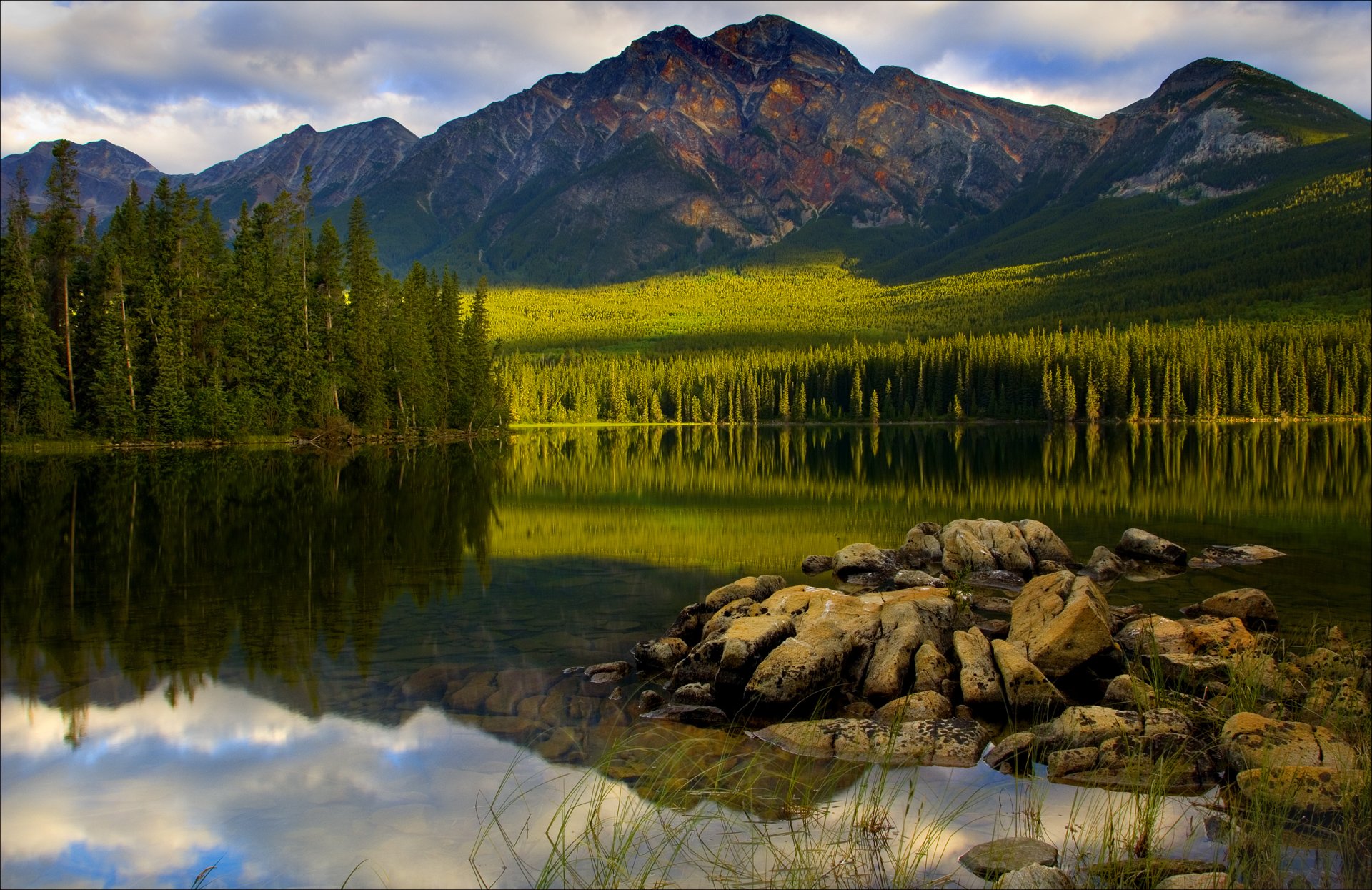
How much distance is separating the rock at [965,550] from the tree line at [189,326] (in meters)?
58.6

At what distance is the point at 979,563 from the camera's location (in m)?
24.1

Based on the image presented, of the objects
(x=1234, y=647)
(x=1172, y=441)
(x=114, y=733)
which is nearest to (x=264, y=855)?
(x=114, y=733)

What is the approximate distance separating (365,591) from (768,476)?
3475 centimetres

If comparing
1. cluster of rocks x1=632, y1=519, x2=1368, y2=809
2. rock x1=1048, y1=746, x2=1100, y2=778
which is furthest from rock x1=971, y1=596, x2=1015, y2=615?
rock x1=1048, y1=746, x2=1100, y2=778

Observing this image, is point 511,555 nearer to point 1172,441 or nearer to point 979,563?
point 979,563

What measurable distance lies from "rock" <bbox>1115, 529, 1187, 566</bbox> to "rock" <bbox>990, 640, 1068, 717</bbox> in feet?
44.2

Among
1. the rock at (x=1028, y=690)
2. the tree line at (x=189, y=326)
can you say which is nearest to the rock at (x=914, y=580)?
the rock at (x=1028, y=690)

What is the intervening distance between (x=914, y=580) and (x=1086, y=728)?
10478mm

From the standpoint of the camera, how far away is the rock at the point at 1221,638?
14.4 meters

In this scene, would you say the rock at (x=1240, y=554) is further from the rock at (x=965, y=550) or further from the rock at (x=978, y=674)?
the rock at (x=978, y=674)

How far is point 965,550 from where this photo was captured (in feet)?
80.2

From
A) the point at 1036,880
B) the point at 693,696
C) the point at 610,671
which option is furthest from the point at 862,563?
the point at 1036,880

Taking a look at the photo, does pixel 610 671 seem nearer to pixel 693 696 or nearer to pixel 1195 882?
pixel 693 696

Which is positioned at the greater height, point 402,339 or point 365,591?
point 402,339
